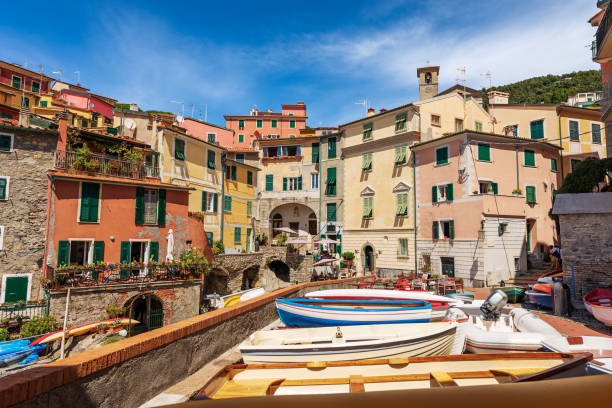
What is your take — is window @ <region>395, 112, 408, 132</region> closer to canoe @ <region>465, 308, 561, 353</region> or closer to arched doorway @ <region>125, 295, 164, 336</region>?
canoe @ <region>465, 308, 561, 353</region>

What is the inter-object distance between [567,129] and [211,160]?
29.6 m

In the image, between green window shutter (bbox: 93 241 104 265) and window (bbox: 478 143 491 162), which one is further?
window (bbox: 478 143 491 162)

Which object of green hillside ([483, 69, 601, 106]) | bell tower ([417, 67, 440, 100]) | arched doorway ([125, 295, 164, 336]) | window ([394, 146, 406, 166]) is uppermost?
green hillside ([483, 69, 601, 106])

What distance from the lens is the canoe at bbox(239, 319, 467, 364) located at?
6508mm

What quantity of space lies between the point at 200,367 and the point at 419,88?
1350 inches

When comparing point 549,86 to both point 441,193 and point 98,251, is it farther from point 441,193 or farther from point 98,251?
point 98,251

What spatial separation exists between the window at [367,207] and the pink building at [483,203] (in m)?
4.57

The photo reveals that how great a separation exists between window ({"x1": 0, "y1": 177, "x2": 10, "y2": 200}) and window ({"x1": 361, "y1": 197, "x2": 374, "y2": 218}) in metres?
24.4

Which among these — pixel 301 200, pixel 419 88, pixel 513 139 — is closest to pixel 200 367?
pixel 513 139

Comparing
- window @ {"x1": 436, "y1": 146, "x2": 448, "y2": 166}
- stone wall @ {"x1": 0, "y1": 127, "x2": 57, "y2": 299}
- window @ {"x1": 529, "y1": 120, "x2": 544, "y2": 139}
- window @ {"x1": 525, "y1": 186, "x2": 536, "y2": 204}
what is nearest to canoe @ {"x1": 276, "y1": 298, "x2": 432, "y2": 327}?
stone wall @ {"x1": 0, "y1": 127, "x2": 57, "y2": 299}

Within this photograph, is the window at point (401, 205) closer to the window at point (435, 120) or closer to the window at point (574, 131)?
the window at point (435, 120)

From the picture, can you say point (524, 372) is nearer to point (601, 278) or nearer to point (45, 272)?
point (601, 278)

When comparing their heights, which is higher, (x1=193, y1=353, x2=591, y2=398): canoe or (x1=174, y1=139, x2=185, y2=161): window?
(x1=174, y1=139, x2=185, y2=161): window

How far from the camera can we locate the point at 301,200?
36312mm
